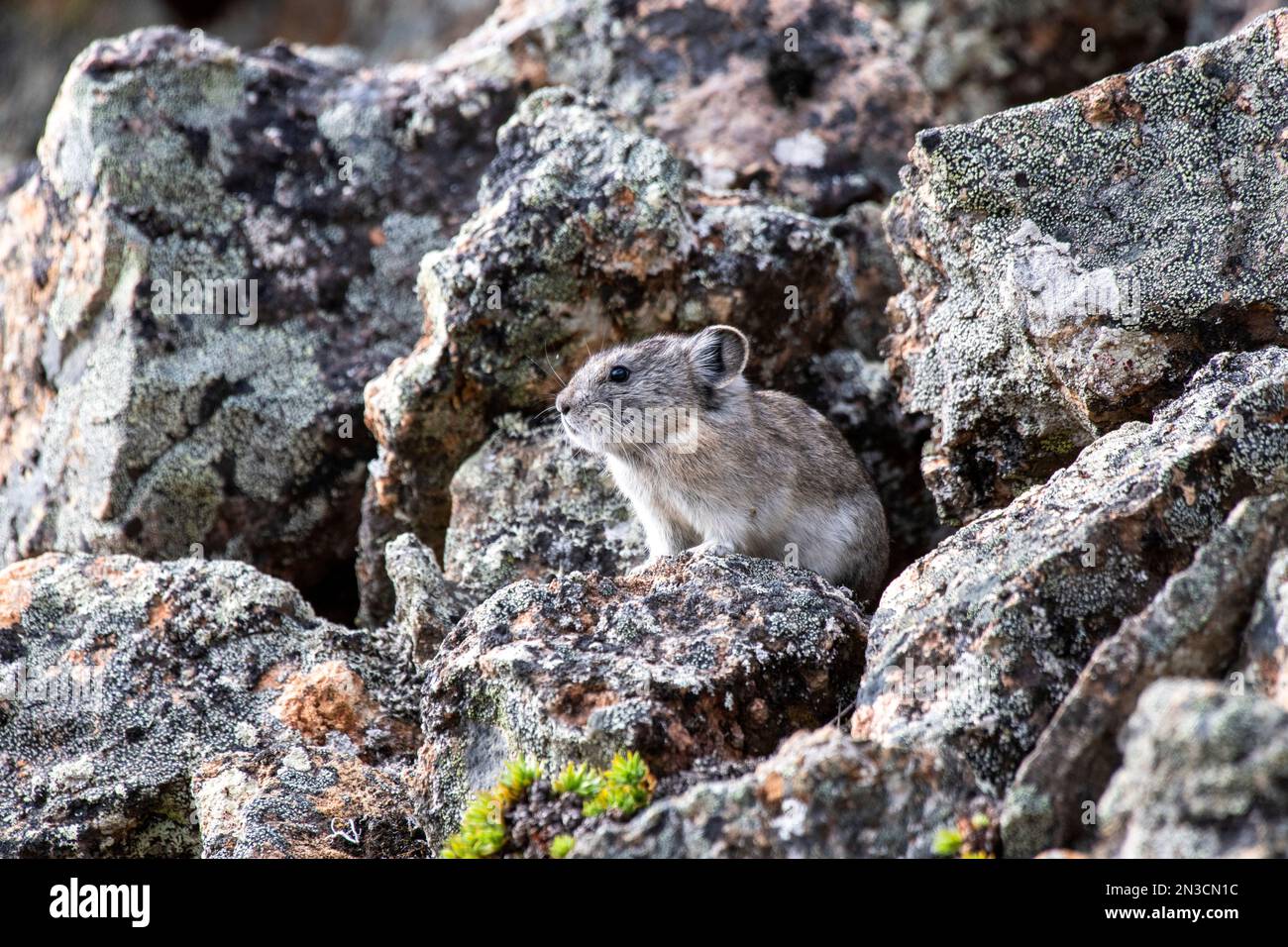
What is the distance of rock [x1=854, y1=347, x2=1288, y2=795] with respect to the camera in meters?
4.54

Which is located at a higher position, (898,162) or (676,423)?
(898,162)

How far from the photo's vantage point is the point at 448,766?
17.4 ft

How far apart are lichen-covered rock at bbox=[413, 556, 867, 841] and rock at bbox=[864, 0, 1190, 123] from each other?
29.0ft

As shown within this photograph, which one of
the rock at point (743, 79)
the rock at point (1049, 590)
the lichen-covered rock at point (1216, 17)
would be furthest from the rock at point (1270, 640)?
the lichen-covered rock at point (1216, 17)

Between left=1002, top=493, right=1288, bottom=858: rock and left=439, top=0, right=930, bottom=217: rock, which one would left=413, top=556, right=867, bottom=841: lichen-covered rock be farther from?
left=439, top=0, right=930, bottom=217: rock

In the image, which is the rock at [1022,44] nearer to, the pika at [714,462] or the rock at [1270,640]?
the pika at [714,462]

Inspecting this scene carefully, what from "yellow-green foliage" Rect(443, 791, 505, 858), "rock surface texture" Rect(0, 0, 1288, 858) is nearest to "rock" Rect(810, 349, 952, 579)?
"rock surface texture" Rect(0, 0, 1288, 858)

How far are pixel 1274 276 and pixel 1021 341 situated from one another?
3.82 feet

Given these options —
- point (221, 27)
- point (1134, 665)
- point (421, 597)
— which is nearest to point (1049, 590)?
point (1134, 665)

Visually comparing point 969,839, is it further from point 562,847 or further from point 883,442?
point 883,442

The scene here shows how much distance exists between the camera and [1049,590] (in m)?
4.72

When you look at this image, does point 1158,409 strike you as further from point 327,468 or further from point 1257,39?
point 327,468

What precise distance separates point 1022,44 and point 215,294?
893 centimetres
